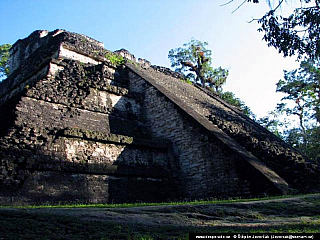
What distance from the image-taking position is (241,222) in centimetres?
371

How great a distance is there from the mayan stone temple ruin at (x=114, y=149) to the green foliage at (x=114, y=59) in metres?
0.97

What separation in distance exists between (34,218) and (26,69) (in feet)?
31.0

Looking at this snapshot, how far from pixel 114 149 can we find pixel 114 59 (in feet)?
16.7

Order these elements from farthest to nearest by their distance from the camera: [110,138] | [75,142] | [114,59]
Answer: [114,59]
[110,138]
[75,142]

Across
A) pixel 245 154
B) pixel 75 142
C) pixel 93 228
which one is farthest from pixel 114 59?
pixel 93 228

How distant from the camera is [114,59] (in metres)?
12.0

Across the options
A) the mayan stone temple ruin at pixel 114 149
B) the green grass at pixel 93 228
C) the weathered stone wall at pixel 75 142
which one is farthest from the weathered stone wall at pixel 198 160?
the green grass at pixel 93 228

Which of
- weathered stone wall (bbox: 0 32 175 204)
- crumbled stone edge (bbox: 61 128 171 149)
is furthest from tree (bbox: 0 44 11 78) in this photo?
crumbled stone edge (bbox: 61 128 171 149)

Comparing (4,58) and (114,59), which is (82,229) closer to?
(114,59)

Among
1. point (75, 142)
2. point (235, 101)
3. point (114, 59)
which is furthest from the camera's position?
point (235, 101)

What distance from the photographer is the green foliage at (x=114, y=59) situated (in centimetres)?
1180

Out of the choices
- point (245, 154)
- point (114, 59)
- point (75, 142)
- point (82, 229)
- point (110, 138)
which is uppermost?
point (114, 59)

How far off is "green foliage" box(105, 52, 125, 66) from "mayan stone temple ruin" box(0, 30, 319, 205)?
969mm

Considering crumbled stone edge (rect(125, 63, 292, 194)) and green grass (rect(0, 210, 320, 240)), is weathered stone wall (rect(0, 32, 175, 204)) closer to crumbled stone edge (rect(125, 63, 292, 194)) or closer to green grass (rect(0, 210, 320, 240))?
crumbled stone edge (rect(125, 63, 292, 194))
